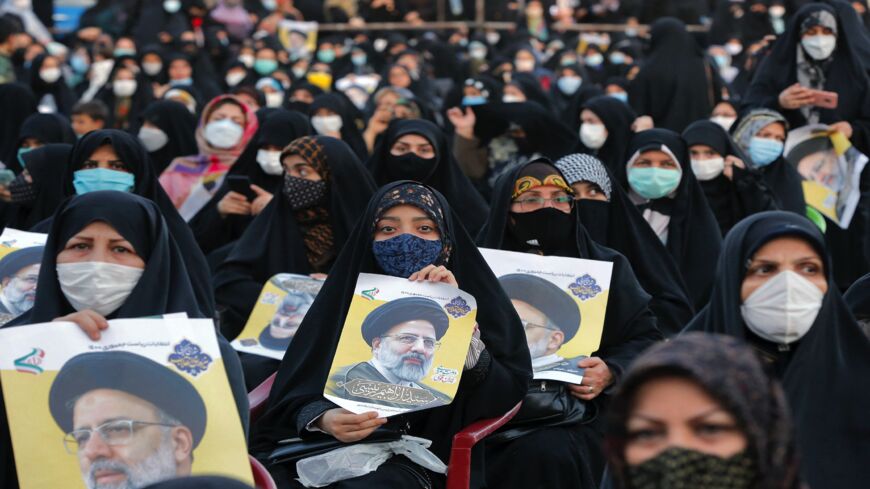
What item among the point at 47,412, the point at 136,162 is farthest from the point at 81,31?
the point at 47,412

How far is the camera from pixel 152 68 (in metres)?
12.8

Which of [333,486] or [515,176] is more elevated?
[515,176]

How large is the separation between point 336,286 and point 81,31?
13578 mm

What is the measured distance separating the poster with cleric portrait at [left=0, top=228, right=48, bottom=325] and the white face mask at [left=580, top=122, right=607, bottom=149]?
170 inches

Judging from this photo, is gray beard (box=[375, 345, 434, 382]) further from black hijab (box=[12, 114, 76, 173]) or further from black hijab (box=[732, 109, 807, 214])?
black hijab (box=[12, 114, 76, 173])

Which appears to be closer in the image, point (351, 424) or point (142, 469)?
point (142, 469)

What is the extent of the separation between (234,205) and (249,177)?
0.35m

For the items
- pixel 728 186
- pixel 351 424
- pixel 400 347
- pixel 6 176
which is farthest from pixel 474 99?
pixel 351 424

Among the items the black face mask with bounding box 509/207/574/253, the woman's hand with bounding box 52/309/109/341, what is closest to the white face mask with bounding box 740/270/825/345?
the black face mask with bounding box 509/207/574/253

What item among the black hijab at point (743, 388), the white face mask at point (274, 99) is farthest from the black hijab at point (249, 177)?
the black hijab at point (743, 388)

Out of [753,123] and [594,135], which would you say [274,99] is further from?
[753,123]

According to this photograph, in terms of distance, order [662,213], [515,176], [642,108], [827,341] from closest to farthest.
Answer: [827,341] < [515,176] < [662,213] < [642,108]

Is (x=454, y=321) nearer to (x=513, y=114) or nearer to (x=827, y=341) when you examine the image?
(x=827, y=341)

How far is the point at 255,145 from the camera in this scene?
688 centimetres
